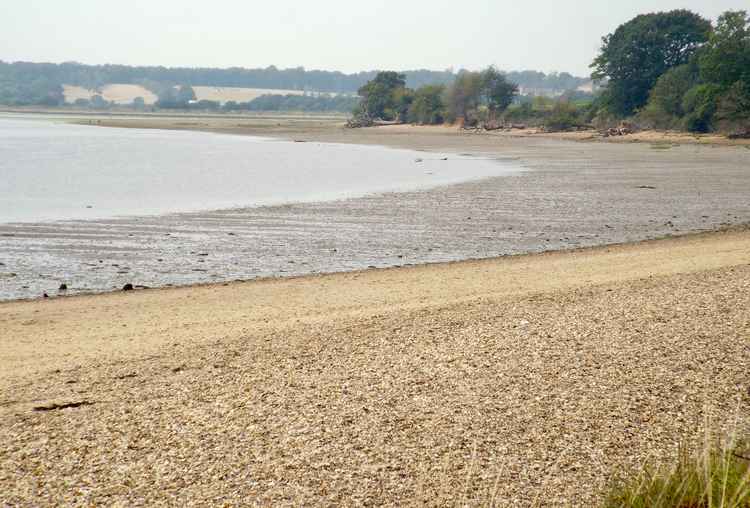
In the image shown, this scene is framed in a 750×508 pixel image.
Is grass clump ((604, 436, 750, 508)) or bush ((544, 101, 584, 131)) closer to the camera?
grass clump ((604, 436, 750, 508))

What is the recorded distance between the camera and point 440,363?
8555 millimetres

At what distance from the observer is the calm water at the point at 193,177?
25.4 meters

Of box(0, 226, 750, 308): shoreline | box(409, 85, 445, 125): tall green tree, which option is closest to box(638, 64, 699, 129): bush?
box(409, 85, 445, 125): tall green tree

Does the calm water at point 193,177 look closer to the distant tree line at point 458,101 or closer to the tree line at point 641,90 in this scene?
the tree line at point 641,90

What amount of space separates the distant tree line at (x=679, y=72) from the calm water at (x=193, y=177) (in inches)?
846

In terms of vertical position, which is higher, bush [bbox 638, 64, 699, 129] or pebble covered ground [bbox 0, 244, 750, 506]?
bush [bbox 638, 64, 699, 129]

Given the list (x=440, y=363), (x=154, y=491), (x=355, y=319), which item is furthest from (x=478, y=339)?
(x=154, y=491)

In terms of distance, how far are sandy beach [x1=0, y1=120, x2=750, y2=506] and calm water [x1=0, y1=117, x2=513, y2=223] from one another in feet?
39.7

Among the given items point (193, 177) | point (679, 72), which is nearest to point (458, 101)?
point (679, 72)

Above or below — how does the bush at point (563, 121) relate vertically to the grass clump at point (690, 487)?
above

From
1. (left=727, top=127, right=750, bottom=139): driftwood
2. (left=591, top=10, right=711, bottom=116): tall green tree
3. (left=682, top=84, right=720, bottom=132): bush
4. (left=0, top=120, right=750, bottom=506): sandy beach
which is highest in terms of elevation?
(left=591, top=10, right=711, bottom=116): tall green tree

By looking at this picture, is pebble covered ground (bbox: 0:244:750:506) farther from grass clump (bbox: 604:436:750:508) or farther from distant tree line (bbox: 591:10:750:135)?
distant tree line (bbox: 591:10:750:135)

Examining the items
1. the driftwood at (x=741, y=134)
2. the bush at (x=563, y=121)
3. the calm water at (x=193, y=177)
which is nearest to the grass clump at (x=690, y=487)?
the calm water at (x=193, y=177)

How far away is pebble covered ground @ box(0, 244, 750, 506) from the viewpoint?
19.4 ft
